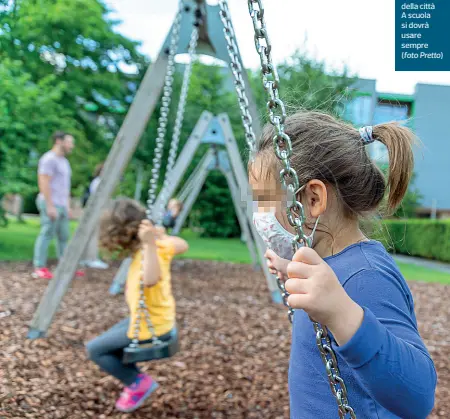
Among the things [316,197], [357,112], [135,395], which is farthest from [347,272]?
[357,112]

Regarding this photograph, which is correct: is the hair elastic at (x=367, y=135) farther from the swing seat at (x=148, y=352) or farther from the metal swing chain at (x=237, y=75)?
the swing seat at (x=148, y=352)

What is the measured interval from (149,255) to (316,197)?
1.67 metres

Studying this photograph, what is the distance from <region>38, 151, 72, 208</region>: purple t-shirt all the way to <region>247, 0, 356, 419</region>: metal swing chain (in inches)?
224

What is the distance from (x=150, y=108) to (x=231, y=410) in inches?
78.4

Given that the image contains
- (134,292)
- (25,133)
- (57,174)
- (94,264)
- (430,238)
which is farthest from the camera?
(430,238)

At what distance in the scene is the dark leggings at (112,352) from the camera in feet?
9.36

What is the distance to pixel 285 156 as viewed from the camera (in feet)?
3.17

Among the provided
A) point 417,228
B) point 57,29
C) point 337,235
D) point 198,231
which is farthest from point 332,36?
point 198,231

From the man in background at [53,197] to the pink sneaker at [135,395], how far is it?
12.4ft

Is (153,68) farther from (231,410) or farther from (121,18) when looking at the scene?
(121,18)

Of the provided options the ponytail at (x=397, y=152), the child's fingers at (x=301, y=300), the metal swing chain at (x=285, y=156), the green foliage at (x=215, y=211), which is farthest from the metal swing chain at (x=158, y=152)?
the green foliage at (x=215, y=211)

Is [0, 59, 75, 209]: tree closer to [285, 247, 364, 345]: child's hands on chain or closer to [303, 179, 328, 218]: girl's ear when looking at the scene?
[303, 179, 328, 218]: girl's ear

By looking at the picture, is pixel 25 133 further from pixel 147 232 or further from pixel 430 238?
pixel 430 238

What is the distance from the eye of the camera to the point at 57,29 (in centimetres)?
830
